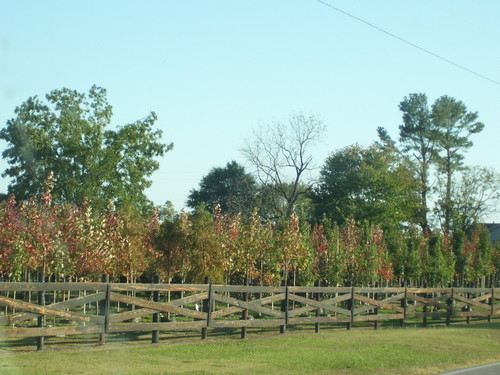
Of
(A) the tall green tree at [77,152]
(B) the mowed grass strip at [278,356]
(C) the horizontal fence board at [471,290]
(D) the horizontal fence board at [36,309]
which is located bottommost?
(B) the mowed grass strip at [278,356]

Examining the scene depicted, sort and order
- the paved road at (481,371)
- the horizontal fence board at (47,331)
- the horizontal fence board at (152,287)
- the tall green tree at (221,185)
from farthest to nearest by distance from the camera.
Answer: the tall green tree at (221,185) → the horizontal fence board at (152,287) → the paved road at (481,371) → the horizontal fence board at (47,331)

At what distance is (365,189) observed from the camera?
59656mm

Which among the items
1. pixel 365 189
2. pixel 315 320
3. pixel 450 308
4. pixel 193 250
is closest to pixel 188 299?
pixel 315 320

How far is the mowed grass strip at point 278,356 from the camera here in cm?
1213

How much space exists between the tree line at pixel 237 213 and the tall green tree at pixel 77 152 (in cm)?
8

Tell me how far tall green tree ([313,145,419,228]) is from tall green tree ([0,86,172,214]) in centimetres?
1749

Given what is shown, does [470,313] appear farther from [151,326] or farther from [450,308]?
[151,326]

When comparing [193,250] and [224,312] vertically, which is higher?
[193,250]

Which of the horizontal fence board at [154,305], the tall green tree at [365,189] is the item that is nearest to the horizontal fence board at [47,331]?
the horizontal fence board at [154,305]

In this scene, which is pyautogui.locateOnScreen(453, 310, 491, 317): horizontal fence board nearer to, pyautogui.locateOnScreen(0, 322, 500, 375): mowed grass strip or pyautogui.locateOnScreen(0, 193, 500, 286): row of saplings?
pyautogui.locateOnScreen(0, 193, 500, 286): row of saplings

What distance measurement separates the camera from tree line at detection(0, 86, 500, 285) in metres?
23.0

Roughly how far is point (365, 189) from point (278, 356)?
1820 inches

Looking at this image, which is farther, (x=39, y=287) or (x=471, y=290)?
(x=471, y=290)

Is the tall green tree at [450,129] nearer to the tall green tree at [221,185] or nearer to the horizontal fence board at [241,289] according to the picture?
the tall green tree at [221,185]
